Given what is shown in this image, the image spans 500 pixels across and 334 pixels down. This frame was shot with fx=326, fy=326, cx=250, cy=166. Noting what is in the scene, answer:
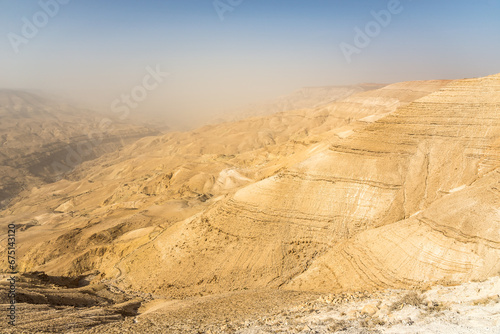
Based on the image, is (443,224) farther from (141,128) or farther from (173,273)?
(141,128)

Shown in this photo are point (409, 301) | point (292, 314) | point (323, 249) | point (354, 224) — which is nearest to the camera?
point (409, 301)

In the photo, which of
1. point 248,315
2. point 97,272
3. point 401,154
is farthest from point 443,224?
point 97,272

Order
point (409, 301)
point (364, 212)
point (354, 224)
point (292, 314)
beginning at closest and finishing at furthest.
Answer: point (409, 301), point (292, 314), point (354, 224), point (364, 212)

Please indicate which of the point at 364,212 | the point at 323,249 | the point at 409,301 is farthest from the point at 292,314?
the point at 364,212

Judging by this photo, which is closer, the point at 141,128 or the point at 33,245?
the point at 33,245

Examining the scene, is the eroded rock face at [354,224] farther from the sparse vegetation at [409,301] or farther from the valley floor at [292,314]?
the sparse vegetation at [409,301]

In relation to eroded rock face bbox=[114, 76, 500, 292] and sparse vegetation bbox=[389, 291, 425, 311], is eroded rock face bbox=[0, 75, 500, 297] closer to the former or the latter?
eroded rock face bbox=[114, 76, 500, 292]

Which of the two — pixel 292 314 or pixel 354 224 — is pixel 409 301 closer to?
pixel 292 314

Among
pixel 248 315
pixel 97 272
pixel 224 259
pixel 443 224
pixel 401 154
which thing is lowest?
pixel 97 272

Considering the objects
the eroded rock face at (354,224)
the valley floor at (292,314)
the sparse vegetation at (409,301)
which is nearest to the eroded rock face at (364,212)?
the eroded rock face at (354,224)

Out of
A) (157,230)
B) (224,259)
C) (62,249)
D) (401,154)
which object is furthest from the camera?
(62,249)

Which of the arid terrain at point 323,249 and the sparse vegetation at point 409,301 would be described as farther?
the arid terrain at point 323,249
